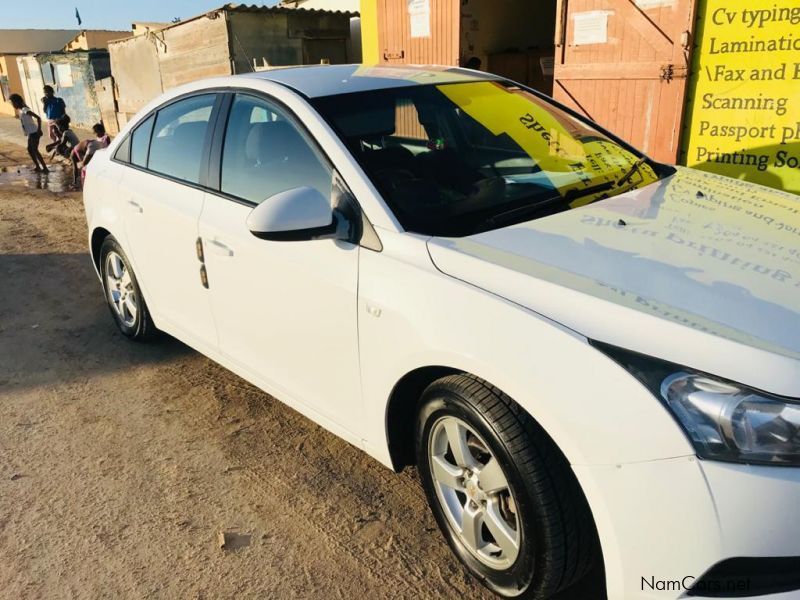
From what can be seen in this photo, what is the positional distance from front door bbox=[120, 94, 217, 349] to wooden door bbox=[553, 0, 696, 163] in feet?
16.0

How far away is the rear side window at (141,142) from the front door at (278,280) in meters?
1.01

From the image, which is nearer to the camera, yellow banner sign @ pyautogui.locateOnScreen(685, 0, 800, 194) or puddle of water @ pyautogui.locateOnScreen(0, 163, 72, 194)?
yellow banner sign @ pyautogui.locateOnScreen(685, 0, 800, 194)

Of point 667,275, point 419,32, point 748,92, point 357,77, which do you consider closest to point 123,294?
point 357,77

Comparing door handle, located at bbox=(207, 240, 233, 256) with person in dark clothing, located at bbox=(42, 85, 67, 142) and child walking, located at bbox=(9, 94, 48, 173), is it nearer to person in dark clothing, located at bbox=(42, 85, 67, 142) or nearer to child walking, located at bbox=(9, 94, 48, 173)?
child walking, located at bbox=(9, 94, 48, 173)

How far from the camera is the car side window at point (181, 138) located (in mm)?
3414

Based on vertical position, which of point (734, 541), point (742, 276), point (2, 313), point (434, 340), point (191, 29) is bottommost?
point (2, 313)

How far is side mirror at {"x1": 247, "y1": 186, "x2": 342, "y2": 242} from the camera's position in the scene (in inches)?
94.2

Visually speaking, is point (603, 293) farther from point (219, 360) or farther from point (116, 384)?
point (116, 384)

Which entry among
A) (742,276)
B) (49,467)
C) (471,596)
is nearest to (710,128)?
(742,276)

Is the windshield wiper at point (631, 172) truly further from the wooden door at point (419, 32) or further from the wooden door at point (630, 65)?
the wooden door at point (419, 32)

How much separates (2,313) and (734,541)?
17.5 ft

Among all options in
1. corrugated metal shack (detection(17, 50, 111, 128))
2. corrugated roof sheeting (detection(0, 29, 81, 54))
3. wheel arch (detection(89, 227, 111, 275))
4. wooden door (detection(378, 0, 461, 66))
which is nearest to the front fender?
wheel arch (detection(89, 227, 111, 275))

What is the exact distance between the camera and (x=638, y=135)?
279 inches

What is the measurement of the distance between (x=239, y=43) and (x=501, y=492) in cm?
1358
